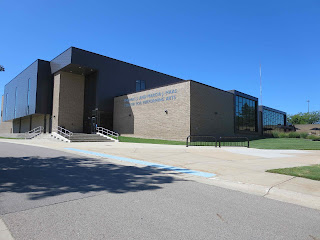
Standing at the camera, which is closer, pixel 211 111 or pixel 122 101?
pixel 211 111

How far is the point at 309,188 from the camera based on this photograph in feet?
18.6

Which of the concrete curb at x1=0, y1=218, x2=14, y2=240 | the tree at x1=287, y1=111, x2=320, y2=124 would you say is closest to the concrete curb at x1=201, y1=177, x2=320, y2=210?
the concrete curb at x1=0, y1=218, x2=14, y2=240

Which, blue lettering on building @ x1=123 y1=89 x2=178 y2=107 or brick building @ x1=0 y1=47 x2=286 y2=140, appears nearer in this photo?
brick building @ x1=0 y1=47 x2=286 y2=140

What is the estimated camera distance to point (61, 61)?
1284 inches

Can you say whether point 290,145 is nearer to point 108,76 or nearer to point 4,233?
point 4,233

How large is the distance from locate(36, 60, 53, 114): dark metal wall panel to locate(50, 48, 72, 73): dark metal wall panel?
1336 mm

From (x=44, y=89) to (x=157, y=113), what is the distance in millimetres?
19723

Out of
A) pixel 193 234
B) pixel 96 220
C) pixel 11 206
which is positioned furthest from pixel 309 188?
pixel 11 206

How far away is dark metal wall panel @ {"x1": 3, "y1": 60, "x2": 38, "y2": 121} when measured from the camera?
119 ft

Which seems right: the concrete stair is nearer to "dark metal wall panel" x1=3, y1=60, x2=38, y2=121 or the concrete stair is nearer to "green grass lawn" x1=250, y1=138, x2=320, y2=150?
"dark metal wall panel" x1=3, y1=60, x2=38, y2=121

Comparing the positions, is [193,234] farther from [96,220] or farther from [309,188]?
[309,188]

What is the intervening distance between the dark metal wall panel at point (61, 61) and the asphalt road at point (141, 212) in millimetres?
27655

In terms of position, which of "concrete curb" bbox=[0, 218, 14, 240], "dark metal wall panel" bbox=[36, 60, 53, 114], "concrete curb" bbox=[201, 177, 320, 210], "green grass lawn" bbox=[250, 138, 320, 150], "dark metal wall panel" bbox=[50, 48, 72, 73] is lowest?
"concrete curb" bbox=[0, 218, 14, 240]

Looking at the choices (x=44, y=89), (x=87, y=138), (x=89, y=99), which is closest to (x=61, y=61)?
(x=44, y=89)
